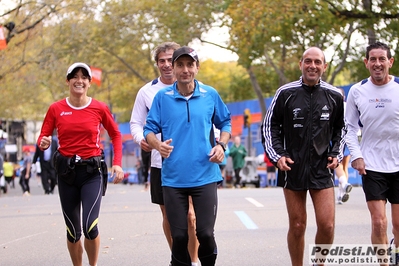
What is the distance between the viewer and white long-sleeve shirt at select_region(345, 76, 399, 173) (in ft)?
23.2

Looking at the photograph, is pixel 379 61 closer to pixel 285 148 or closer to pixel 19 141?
pixel 285 148

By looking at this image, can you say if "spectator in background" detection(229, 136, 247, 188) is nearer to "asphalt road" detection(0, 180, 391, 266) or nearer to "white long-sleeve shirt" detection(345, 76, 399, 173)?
"asphalt road" detection(0, 180, 391, 266)

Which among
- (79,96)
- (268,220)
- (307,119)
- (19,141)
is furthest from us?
(19,141)

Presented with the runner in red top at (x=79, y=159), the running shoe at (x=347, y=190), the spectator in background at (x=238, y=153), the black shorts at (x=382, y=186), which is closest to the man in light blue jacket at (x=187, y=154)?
the runner in red top at (x=79, y=159)

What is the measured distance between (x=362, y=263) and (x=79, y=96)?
10.5ft

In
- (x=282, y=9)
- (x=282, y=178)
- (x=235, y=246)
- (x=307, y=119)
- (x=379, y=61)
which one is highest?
(x=282, y=9)

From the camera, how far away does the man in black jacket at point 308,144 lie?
6758mm

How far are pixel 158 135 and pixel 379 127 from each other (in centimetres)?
202

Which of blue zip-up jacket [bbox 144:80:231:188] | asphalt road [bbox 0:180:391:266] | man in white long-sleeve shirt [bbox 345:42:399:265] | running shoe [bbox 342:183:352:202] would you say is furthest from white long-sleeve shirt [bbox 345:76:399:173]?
running shoe [bbox 342:183:352:202]

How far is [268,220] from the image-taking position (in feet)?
42.6

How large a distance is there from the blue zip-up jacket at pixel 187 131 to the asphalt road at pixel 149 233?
253cm

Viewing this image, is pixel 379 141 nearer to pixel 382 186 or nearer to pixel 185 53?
pixel 382 186

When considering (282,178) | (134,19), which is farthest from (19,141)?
(282,178)

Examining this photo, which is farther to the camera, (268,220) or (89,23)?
(89,23)
